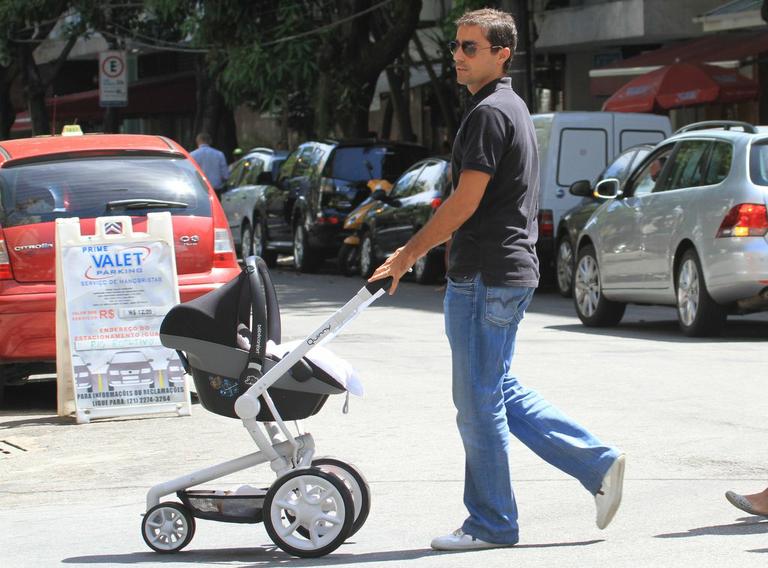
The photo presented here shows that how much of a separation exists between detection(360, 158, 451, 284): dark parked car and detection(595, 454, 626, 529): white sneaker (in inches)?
557

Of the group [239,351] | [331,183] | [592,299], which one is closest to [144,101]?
[331,183]

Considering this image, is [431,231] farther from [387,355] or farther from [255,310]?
[387,355]

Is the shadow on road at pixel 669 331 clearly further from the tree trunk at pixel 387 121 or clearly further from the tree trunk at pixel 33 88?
the tree trunk at pixel 33 88

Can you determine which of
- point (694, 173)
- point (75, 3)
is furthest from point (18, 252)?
point (75, 3)

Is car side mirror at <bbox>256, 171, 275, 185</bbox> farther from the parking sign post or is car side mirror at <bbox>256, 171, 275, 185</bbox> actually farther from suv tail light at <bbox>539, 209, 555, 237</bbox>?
the parking sign post

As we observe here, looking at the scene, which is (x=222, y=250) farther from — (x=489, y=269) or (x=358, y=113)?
(x=358, y=113)

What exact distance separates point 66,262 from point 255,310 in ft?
12.0

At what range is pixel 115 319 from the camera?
31.5ft

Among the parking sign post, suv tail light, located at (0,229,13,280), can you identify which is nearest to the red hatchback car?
suv tail light, located at (0,229,13,280)

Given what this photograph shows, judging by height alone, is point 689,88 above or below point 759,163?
above

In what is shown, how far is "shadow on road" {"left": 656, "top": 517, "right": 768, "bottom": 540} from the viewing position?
605 cm

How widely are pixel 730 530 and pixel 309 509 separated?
1543 millimetres

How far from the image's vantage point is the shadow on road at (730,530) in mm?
6047

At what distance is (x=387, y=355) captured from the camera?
12.6 meters
